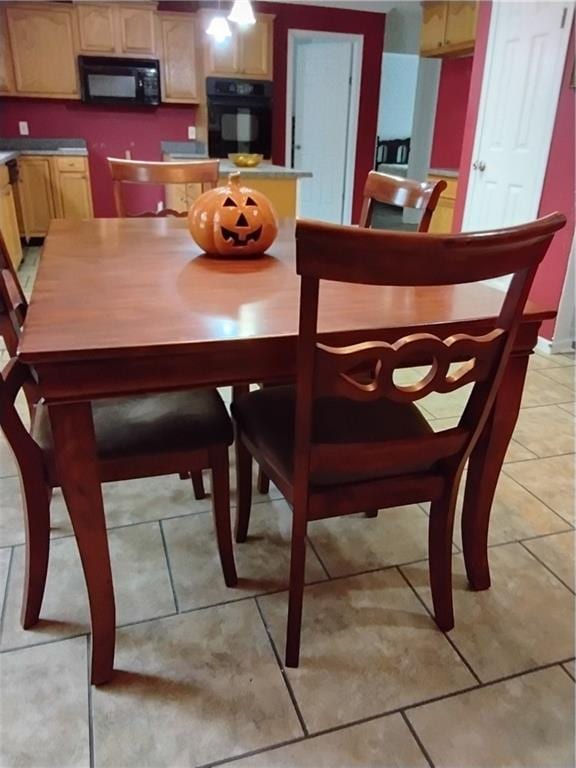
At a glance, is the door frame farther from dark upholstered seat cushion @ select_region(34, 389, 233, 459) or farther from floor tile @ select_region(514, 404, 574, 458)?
dark upholstered seat cushion @ select_region(34, 389, 233, 459)

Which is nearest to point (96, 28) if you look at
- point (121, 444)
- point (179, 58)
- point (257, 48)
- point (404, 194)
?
point (179, 58)

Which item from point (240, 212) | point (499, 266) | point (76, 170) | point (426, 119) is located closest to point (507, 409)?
point (499, 266)

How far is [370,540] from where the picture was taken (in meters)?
1.72

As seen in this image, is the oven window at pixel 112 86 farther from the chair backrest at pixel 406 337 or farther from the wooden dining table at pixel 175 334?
the chair backrest at pixel 406 337

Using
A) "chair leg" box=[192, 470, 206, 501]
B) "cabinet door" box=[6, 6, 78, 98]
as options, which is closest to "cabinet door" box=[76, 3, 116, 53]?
"cabinet door" box=[6, 6, 78, 98]

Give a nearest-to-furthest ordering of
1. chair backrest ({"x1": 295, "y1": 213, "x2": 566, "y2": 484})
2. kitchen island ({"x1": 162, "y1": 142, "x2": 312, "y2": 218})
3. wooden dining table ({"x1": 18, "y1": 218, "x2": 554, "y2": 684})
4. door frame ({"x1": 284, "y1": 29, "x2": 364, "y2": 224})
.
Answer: chair backrest ({"x1": 295, "y1": 213, "x2": 566, "y2": 484}) < wooden dining table ({"x1": 18, "y1": 218, "x2": 554, "y2": 684}) < kitchen island ({"x1": 162, "y1": 142, "x2": 312, "y2": 218}) < door frame ({"x1": 284, "y1": 29, "x2": 364, "y2": 224})

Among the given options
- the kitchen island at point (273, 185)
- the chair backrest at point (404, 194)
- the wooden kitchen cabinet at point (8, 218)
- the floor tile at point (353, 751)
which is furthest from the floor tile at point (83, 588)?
the wooden kitchen cabinet at point (8, 218)

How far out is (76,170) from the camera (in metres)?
5.45

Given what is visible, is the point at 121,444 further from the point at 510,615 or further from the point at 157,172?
the point at 157,172

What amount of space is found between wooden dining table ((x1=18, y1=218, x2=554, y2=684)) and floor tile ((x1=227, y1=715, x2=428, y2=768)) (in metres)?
0.41

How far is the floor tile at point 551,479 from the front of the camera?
1911mm

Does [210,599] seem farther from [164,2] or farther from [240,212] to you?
[164,2]

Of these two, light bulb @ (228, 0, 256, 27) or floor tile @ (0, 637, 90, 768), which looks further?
light bulb @ (228, 0, 256, 27)

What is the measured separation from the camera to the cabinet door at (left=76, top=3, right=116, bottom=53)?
17.2 ft
